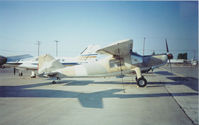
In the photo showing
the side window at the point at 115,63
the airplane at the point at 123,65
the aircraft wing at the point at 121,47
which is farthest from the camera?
the side window at the point at 115,63

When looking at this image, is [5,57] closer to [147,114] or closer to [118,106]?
[118,106]

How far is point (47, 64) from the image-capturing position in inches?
443

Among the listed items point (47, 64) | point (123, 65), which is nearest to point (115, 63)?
point (123, 65)

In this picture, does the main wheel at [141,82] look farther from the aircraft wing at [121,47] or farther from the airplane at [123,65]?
the aircraft wing at [121,47]

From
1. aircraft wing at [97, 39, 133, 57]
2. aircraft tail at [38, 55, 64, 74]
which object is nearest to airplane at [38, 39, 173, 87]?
aircraft wing at [97, 39, 133, 57]

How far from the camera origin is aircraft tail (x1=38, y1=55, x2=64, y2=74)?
1096 centimetres

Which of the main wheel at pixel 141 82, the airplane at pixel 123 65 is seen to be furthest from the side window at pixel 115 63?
the main wheel at pixel 141 82

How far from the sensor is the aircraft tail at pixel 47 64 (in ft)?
35.9

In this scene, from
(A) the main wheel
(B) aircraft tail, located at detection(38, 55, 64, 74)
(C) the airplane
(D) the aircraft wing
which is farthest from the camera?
(B) aircraft tail, located at detection(38, 55, 64, 74)

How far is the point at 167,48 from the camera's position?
1021cm

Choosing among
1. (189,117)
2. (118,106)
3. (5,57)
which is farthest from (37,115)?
(189,117)

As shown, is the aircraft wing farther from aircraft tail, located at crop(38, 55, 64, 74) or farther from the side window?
aircraft tail, located at crop(38, 55, 64, 74)

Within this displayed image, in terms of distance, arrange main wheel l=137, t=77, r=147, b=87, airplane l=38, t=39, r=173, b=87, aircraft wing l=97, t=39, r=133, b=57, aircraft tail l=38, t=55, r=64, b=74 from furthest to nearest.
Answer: aircraft tail l=38, t=55, r=64, b=74
airplane l=38, t=39, r=173, b=87
main wheel l=137, t=77, r=147, b=87
aircraft wing l=97, t=39, r=133, b=57

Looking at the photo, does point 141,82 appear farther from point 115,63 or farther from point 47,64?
point 47,64
